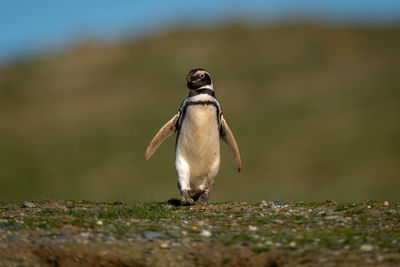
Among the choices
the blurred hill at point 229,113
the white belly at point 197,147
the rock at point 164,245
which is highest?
the blurred hill at point 229,113

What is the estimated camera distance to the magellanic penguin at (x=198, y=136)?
10430mm

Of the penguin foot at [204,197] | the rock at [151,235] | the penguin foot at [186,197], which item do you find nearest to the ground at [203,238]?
the rock at [151,235]

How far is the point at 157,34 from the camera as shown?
6888 cm

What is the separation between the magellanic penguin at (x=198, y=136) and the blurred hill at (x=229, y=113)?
43.8 feet

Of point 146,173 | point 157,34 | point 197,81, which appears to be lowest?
point 197,81

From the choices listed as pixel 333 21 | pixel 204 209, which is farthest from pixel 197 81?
pixel 333 21

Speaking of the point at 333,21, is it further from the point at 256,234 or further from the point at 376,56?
the point at 256,234

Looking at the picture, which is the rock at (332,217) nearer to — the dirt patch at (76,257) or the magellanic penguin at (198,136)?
the magellanic penguin at (198,136)

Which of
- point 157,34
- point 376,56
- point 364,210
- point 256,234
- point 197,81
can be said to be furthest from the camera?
point 157,34

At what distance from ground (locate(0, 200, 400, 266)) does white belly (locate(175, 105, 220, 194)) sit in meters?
1.83

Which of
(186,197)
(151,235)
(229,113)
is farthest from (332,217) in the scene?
(229,113)

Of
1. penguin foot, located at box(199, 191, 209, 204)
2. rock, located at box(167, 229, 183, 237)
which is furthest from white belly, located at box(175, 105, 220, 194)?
rock, located at box(167, 229, 183, 237)

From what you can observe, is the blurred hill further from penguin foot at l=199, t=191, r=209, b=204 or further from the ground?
the ground

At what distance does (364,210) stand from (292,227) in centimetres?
129
